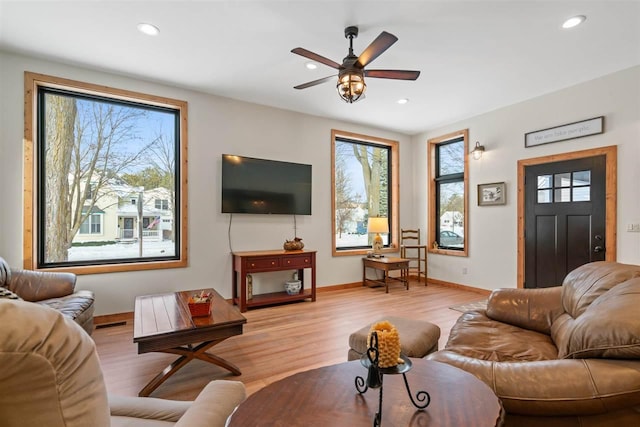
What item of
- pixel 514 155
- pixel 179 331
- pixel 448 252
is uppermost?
pixel 514 155

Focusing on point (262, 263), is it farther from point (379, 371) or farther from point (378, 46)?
point (379, 371)

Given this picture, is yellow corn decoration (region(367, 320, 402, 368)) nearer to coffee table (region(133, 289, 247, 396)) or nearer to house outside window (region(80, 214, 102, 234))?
coffee table (region(133, 289, 247, 396))

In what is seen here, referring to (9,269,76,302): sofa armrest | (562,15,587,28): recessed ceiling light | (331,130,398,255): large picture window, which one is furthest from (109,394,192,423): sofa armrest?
(331,130,398,255): large picture window

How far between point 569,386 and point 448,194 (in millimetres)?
4963

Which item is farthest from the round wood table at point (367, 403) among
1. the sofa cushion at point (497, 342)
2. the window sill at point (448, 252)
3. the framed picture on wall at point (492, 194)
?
the window sill at point (448, 252)

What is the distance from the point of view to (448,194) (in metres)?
5.73

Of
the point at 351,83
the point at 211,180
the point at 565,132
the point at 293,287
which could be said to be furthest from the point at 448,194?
the point at 211,180

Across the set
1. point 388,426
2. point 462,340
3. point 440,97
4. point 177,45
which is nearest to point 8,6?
point 177,45

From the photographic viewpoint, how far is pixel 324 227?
5176 millimetres

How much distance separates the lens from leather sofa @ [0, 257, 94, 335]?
2.67m

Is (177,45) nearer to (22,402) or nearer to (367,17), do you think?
(367,17)

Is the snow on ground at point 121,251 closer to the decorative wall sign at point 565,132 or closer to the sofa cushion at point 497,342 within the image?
the sofa cushion at point 497,342

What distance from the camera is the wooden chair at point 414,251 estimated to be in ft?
19.3

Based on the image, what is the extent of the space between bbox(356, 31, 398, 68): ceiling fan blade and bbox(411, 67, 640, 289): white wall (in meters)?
3.11
